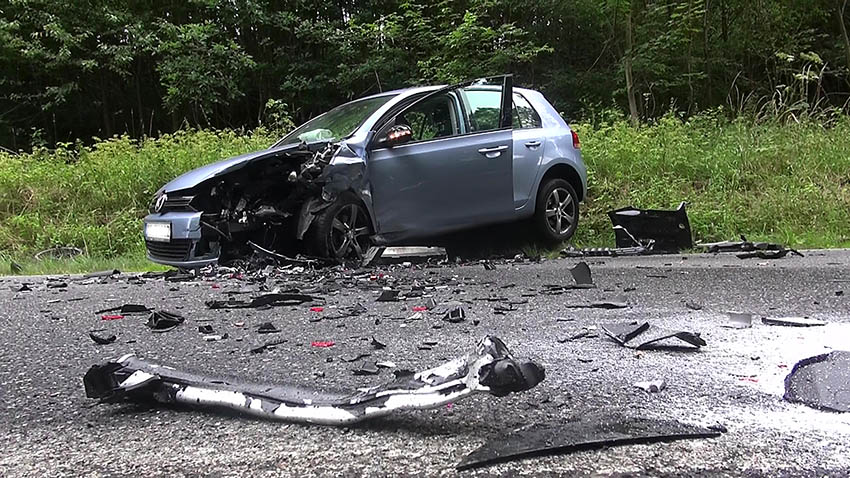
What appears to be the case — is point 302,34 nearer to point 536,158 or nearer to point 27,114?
point 27,114

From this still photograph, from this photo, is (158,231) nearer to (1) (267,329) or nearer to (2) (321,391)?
(1) (267,329)

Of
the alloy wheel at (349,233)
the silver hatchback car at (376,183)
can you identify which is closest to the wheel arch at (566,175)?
the silver hatchback car at (376,183)

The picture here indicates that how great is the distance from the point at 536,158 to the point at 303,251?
2.54 meters

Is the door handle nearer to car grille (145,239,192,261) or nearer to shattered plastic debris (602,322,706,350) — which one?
car grille (145,239,192,261)

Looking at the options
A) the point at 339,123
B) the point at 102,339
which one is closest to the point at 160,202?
the point at 339,123

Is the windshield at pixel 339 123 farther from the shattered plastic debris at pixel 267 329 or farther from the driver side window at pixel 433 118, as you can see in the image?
the shattered plastic debris at pixel 267 329

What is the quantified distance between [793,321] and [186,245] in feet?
14.3

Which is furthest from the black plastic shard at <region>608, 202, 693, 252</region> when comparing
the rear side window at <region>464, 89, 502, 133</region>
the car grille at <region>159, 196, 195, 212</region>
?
the car grille at <region>159, 196, 195, 212</region>

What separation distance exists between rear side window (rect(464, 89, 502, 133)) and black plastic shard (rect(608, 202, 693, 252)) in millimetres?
1673

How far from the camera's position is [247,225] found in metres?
5.30

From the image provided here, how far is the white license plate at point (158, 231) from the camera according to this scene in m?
5.27

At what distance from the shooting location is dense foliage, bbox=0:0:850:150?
14078mm

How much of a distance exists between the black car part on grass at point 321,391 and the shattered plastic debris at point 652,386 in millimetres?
552

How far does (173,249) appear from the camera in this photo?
5.30 metres
